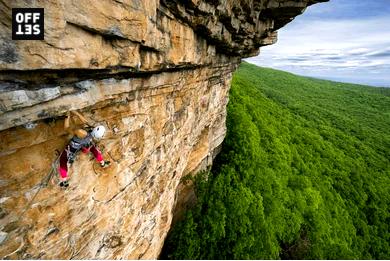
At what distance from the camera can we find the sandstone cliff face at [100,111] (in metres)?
4.76

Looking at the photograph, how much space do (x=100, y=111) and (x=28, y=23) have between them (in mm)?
2882

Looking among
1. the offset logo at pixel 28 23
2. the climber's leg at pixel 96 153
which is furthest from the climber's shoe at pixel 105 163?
the offset logo at pixel 28 23

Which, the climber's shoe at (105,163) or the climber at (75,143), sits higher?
the climber at (75,143)

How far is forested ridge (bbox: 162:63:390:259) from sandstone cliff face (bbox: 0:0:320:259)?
301 inches

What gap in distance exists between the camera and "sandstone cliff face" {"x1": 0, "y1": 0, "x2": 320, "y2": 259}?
15.6ft

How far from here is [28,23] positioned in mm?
4086

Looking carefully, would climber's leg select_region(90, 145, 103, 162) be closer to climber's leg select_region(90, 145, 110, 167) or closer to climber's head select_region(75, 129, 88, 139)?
climber's leg select_region(90, 145, 110, 167)

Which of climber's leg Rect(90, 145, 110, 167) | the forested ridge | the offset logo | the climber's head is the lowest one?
the forested ridge

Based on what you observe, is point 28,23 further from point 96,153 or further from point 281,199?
point 281,199

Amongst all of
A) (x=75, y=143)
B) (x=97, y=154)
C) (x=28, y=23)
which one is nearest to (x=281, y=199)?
(x=97, y=154)

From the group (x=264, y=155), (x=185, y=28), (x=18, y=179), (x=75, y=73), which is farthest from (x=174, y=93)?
(x=264, y=155)

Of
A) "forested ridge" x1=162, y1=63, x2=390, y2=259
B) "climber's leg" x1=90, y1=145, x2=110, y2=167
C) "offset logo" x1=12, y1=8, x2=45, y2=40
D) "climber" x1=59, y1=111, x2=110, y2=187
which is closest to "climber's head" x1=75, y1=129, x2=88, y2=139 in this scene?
"climber" x1=59, y1=111, x2=110, y2=187

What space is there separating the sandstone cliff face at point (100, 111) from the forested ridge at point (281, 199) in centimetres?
764

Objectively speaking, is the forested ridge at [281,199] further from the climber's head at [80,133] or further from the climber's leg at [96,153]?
the climber's head at [80,133]
